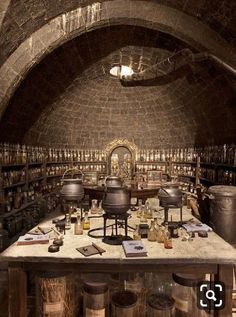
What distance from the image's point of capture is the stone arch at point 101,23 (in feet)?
15.6

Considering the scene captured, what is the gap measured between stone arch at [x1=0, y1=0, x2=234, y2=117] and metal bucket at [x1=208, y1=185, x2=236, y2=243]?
2330mm

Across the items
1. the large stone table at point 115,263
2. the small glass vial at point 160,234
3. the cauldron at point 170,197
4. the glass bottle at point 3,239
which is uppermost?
the cauldron at point 170,197

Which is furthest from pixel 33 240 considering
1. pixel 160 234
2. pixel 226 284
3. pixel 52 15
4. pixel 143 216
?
→ pixel 52 15

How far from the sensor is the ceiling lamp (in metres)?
7.28

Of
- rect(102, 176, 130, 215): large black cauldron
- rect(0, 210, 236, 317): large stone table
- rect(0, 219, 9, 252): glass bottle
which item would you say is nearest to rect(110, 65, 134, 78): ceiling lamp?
rect(0, 219, 9, 252): glass bottle

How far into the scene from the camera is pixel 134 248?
2756mm

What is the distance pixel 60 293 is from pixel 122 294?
74 centimetres

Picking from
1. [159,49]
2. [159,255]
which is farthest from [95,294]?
[159,49]

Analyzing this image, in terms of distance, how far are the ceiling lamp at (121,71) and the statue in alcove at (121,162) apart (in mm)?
2887

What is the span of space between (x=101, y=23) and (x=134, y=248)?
13.4ft

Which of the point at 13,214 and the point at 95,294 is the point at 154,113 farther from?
the point at 95,294

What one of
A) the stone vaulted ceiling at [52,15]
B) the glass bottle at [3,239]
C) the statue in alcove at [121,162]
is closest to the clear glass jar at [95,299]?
the glass bottle at [3,239]

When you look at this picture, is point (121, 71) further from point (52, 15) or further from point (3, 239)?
point (3, 239)

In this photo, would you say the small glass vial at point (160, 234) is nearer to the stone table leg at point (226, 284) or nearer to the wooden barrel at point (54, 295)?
the stone table leg at point (226, 284)
